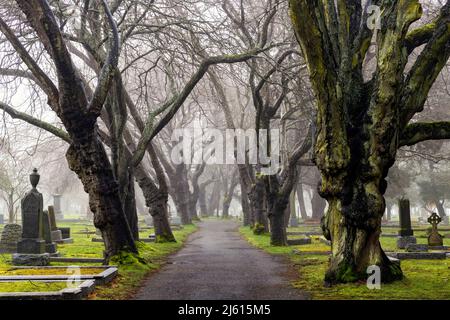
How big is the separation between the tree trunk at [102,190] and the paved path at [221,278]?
1299 mm

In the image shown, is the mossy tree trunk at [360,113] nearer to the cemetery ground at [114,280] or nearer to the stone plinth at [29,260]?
the cemetery ground at [114,280]

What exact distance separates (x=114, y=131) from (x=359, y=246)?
7255mm

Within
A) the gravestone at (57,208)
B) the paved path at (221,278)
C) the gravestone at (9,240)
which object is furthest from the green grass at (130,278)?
the gravestone at (57,208)

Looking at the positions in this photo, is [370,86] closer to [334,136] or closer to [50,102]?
[334,136]

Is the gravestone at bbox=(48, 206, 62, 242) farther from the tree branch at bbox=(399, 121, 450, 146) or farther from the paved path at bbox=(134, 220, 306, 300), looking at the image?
the tree branch at bbox=(399, 121, 450, 146)

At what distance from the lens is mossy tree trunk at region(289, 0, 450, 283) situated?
29.1 feet

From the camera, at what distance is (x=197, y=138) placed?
42656mm

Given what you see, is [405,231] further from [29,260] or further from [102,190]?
[29,260]

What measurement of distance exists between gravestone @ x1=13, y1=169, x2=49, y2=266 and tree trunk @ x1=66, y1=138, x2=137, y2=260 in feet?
7.64

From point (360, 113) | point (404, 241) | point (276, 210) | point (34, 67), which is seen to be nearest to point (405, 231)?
point (404, 241)

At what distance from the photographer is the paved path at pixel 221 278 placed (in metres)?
8.99

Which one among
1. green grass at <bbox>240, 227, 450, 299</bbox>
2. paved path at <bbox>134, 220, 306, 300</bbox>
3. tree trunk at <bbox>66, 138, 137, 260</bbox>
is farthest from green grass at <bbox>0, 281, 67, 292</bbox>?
green grass at <bbox>240, 227, 450, 299</bbox>
